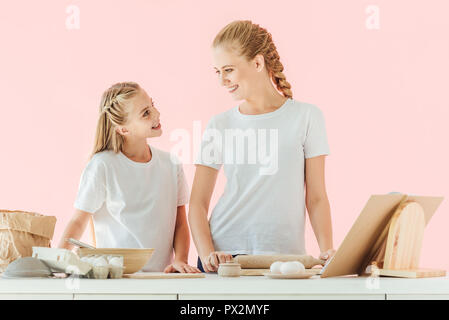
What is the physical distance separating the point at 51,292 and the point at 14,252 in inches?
14.1

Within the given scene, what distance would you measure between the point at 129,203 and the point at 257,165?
0.40 meters

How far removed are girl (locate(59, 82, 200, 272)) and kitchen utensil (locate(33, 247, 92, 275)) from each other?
532 mm

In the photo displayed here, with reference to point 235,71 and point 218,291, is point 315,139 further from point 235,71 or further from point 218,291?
point 218,291

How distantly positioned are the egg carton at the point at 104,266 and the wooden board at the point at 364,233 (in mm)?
379

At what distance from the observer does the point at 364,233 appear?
1183 millimetres

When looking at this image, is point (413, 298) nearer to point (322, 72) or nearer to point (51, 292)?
point (51, 292)

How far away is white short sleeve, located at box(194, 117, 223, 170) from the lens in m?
1.74

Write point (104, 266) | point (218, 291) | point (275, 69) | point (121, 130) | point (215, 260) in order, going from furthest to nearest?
point (121, 130) < point (275, 69) < point (215, 260) < point (104, 266) < point (218, 291)

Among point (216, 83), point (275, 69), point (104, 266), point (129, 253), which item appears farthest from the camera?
point (216, 83)

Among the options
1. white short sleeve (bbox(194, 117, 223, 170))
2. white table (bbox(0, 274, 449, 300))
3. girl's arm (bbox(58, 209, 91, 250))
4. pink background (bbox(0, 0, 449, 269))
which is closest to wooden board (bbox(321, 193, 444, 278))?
white table (bbox(0, 274, 449, 300))

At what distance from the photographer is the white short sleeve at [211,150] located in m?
1.74

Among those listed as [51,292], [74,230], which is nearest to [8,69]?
[74,230]

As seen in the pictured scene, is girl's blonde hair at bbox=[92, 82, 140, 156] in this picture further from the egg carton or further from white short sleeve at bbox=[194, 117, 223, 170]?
the egg carton

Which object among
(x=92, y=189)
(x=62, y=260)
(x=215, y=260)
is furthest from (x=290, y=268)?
(x=92, y=189)
